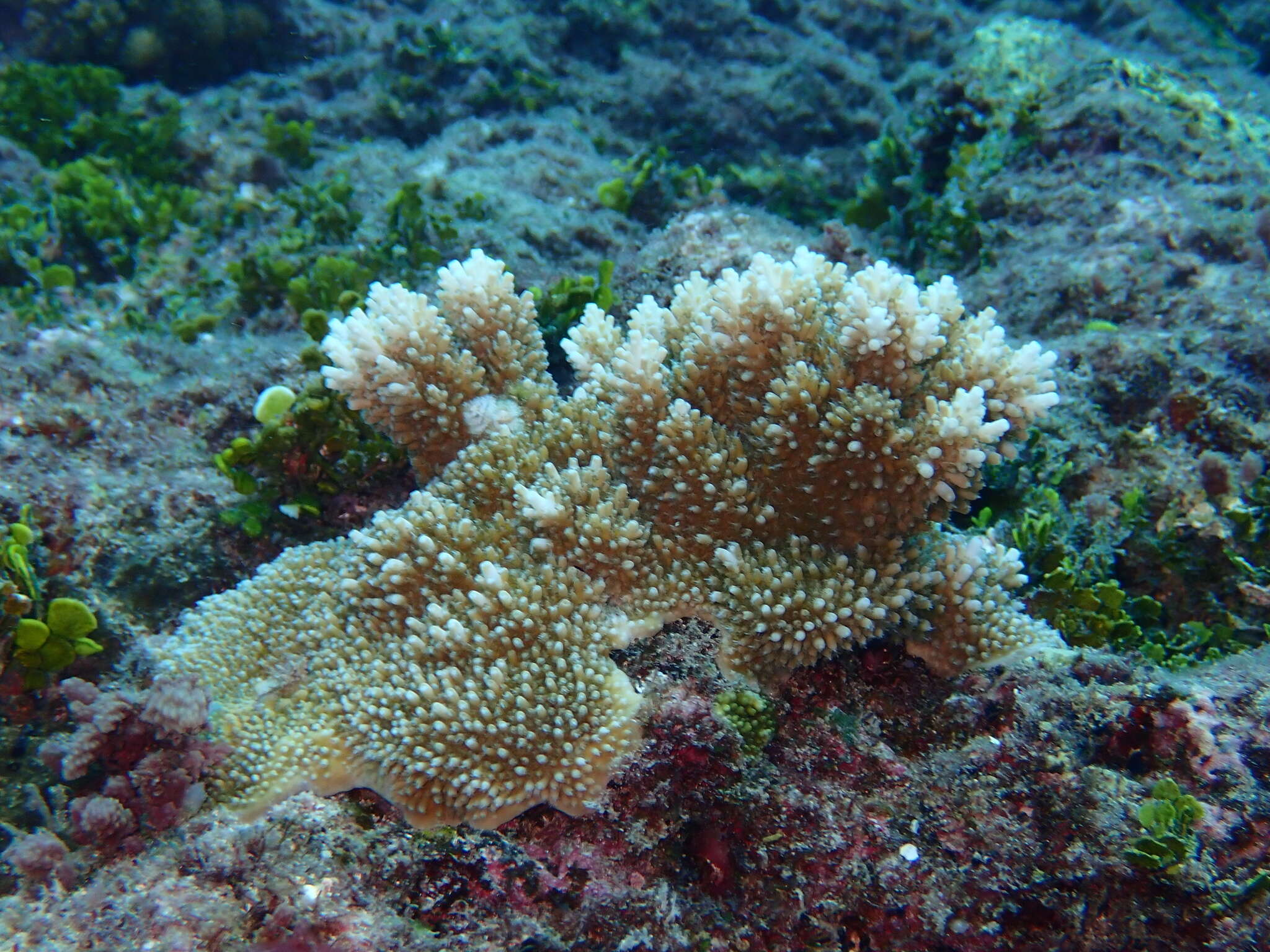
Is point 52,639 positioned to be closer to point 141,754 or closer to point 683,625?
point 141,754

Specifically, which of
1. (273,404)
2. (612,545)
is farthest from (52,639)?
(612,545)

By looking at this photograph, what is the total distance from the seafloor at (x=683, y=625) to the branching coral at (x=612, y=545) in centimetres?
19

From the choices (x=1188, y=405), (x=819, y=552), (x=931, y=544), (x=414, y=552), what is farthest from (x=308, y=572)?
(x=1188, y=405)

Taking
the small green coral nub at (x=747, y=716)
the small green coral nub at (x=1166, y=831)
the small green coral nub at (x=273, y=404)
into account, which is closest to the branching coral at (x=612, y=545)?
the small green coral nub at (x=747, y=716)

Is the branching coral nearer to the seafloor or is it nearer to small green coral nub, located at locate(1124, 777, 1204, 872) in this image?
the seafloor

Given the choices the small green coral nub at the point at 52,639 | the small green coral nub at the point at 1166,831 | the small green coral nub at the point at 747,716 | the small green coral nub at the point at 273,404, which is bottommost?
the small green coral nub at the point at 52,639

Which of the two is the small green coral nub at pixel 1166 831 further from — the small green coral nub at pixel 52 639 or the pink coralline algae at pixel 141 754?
the small green coral nub at pixel 52 639

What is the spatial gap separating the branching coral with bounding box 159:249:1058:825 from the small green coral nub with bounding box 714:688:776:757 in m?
0.10

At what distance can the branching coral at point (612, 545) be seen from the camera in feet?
7.86

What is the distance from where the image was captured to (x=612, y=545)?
2.66m

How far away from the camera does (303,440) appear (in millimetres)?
3791

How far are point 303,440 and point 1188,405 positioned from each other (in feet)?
17.0

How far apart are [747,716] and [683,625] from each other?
15.9 inches

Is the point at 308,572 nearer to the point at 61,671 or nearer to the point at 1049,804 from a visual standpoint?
the point at 61,671
